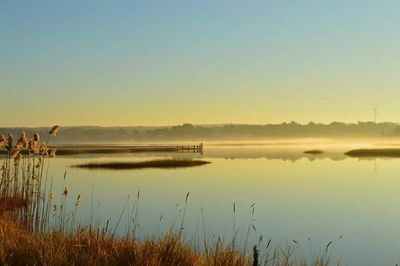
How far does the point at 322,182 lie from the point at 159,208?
66.0 feet

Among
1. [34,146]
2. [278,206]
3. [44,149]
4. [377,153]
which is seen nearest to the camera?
[34,146]

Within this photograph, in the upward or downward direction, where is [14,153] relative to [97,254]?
upward

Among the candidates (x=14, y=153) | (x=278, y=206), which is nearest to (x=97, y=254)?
(x=14, y=153)

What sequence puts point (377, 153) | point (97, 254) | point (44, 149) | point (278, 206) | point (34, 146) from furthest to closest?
1. point (377, 153)
2. point (278, 206)
3. point (44, 149)
4. point (34, 146)
5. point (97, 254)

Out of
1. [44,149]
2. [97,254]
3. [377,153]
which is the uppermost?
[44,149]

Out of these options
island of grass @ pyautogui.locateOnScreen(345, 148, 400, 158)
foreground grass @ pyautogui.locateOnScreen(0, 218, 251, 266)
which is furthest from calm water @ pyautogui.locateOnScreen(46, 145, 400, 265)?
island of grass @ pyautogui.locateOnScreen(345, 148, 400, 158)

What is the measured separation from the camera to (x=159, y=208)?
92.1ft

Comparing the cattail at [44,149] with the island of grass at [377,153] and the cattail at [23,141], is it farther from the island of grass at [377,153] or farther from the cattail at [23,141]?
the island of grass at [377,153]

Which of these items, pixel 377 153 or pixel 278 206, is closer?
pixel 278 206

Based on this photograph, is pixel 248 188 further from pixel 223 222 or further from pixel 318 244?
pixel 318 244

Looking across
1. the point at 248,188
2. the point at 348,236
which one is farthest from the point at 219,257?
the point at 248,188

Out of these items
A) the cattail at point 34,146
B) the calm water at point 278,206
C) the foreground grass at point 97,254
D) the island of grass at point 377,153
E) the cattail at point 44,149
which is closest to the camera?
the foreground grass at point 97,254

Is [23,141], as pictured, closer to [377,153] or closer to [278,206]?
[278,206]

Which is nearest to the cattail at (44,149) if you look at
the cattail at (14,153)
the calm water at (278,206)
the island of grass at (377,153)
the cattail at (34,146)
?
the cattail at (34,146)
